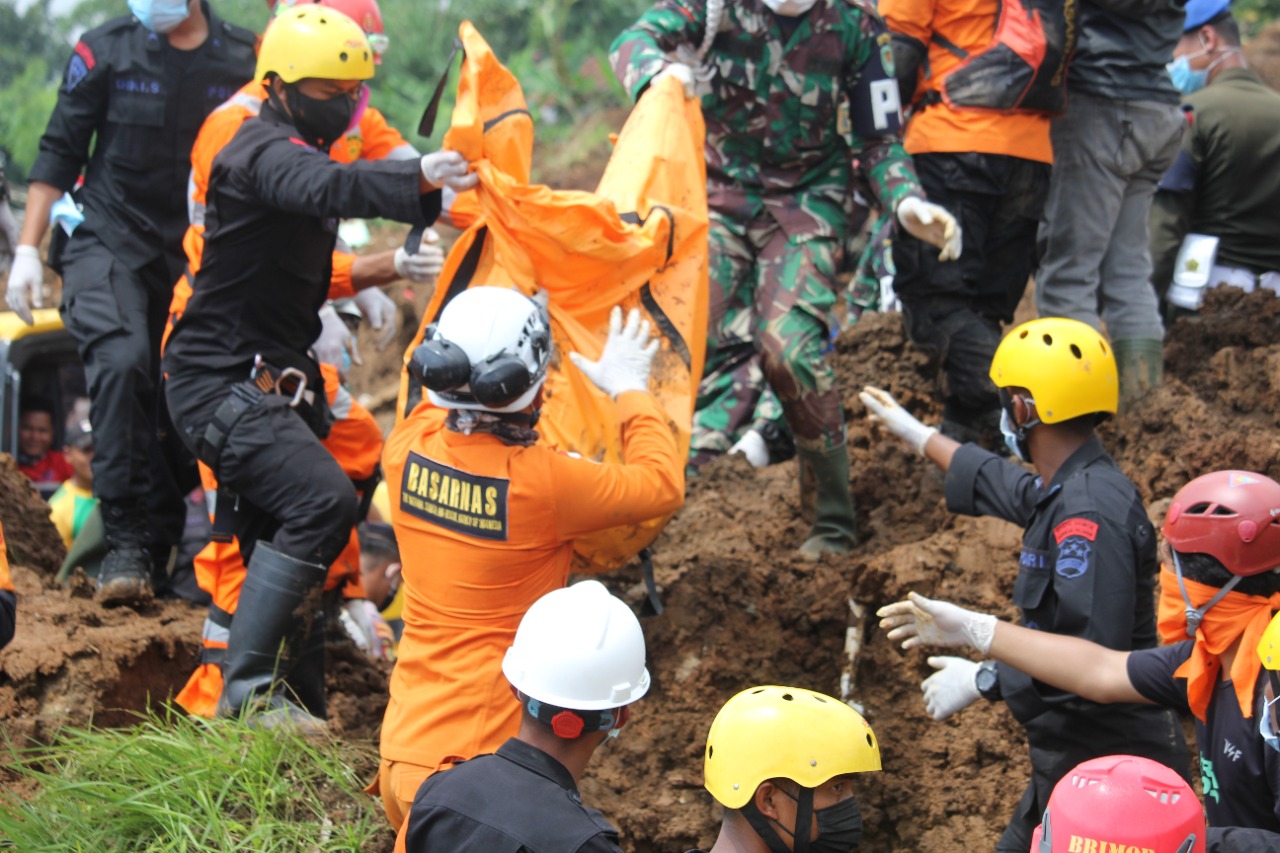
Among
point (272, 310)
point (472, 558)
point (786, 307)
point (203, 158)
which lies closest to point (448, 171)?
point (272, 310)

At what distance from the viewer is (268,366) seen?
15.7ft

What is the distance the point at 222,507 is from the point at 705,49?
259cm

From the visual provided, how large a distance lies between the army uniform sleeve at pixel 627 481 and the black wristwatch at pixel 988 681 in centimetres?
100

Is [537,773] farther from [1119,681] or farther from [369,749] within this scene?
[369,749]

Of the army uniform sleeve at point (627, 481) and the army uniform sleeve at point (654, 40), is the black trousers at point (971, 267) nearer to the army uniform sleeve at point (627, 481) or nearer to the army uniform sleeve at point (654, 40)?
the army uniform sleeve at point (654, 40)

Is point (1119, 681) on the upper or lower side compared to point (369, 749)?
upper

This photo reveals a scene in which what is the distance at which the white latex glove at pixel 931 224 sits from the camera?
4.95m

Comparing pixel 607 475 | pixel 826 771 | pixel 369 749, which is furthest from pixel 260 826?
pixel 826 771

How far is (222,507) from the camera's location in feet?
15.7

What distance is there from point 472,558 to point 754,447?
3612 millimetres

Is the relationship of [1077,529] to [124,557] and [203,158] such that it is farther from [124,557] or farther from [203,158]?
[124,557]

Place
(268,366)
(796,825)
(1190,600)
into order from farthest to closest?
(268,366) < (1190,600) < (796,825)

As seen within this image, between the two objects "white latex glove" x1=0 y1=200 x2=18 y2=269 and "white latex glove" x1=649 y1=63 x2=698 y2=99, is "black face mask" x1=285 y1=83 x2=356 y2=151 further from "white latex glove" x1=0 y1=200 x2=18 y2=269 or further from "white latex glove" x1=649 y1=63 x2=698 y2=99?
"white latex glove" x1=0 y1=200 x2=18 y2=269

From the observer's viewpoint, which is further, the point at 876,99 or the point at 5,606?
the point at 876,99
